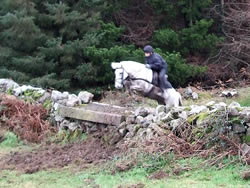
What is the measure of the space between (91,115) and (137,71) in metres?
1.49

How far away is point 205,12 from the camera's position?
1013 inches

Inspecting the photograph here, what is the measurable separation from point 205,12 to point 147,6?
3121 millimetres

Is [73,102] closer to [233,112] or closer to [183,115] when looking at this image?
[183,115]

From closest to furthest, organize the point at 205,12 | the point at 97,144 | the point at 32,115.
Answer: the point at 97,144 < the point at 32,115 < the point at 205,12

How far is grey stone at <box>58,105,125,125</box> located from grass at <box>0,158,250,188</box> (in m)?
1.83

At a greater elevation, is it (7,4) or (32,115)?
(7,4)

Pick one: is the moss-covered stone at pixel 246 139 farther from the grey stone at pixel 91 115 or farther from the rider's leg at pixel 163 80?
the rider's leg at pixel 163 80

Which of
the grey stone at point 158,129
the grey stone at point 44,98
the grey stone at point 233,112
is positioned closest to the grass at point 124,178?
the grey stone at point 158,129

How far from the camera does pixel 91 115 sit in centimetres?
1132

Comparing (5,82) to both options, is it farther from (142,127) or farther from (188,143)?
(188,143)

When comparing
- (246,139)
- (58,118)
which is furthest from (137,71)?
(246,139)

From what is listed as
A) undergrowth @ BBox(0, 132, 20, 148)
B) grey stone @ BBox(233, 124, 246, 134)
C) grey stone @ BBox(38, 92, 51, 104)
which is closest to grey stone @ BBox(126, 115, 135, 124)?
grey stone @ BBox(233, 124, 246, 134)

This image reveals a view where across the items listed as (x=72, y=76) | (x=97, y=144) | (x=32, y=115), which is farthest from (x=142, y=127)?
(x=72, y=76)

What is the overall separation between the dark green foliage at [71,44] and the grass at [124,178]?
11.8m
